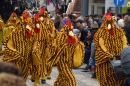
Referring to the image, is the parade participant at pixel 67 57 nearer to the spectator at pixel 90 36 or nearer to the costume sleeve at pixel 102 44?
the costume sleeve at pixel 102 44

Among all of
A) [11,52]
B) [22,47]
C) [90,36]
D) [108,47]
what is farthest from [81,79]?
[108,47]

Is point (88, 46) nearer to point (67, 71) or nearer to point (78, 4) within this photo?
point (67, 71)

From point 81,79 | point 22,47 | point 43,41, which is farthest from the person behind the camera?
point 81,79

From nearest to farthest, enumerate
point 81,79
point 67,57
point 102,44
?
point 102,44 → point 67,57 → point 81,79

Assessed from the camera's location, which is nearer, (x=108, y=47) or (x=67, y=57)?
(x=108, y=47)

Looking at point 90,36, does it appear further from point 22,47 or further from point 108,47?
point 108,47

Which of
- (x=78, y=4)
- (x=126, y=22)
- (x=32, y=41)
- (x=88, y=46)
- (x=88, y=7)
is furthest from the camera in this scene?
(x=78, y=4)

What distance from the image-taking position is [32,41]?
27.9 ft

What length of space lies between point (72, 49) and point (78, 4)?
23.2 metres

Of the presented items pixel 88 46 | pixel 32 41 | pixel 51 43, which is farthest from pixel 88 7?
pixel 32 41

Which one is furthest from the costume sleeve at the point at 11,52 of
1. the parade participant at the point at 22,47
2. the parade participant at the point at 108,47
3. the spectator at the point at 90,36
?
the spectator at the point at 90,36

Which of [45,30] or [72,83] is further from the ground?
[45,30]

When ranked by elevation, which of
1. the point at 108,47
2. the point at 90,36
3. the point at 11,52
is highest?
the point at 108,47

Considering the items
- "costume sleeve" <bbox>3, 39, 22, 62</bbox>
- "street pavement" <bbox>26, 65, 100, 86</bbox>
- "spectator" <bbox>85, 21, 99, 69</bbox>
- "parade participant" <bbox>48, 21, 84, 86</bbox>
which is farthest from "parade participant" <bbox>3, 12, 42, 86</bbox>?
"spectator" <bbox>85, 21, 99, 69</bbox>
